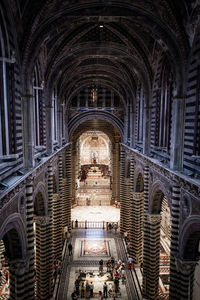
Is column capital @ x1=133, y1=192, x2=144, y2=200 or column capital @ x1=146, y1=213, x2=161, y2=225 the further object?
column capital @ x1=133, y1=192, x2=144, y2=200

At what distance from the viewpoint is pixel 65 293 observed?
16953 millimetres

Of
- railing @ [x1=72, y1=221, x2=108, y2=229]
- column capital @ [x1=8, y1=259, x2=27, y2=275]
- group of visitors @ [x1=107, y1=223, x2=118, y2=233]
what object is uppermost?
column capital @ [x1=8, y1=259, x2=27, y2=275]

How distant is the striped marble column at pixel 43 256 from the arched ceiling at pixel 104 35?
8578 millimetres

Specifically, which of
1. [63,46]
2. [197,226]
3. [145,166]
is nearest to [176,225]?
[197,226]

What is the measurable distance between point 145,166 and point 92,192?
84.5 ft

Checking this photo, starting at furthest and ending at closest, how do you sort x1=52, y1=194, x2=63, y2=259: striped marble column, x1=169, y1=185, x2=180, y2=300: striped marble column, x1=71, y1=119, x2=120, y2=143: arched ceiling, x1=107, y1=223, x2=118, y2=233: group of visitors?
x1=71, y1=119, x2=120, y2=143: arched ceiling → x1=107, y1=223, x2=118, y2=233: group of visitors → x1=52, y1=194, x2=63, y2=259: striped marble column → x1=169, y1=185, x2=180, y2=300: striped marble column

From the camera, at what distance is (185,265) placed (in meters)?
10.6

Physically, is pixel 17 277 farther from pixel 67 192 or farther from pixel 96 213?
pixel 96 213

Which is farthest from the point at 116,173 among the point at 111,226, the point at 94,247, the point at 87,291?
the point at 87,291

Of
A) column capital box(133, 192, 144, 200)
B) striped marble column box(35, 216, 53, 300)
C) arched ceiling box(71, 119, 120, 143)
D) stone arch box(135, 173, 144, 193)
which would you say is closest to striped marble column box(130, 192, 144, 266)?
column capital box(133, 192, 144, 200)

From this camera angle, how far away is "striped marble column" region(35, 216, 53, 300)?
1503cm

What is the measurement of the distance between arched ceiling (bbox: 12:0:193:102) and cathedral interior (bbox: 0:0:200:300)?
55 mm

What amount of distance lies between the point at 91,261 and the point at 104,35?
57.2 feet

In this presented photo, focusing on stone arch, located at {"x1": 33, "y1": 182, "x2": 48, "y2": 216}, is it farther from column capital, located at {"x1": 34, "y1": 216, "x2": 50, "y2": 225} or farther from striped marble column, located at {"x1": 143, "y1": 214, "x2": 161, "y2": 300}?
striped marble column, located at {"x1": 143, "y1": 214, "x2": 161, "y2": 300}
